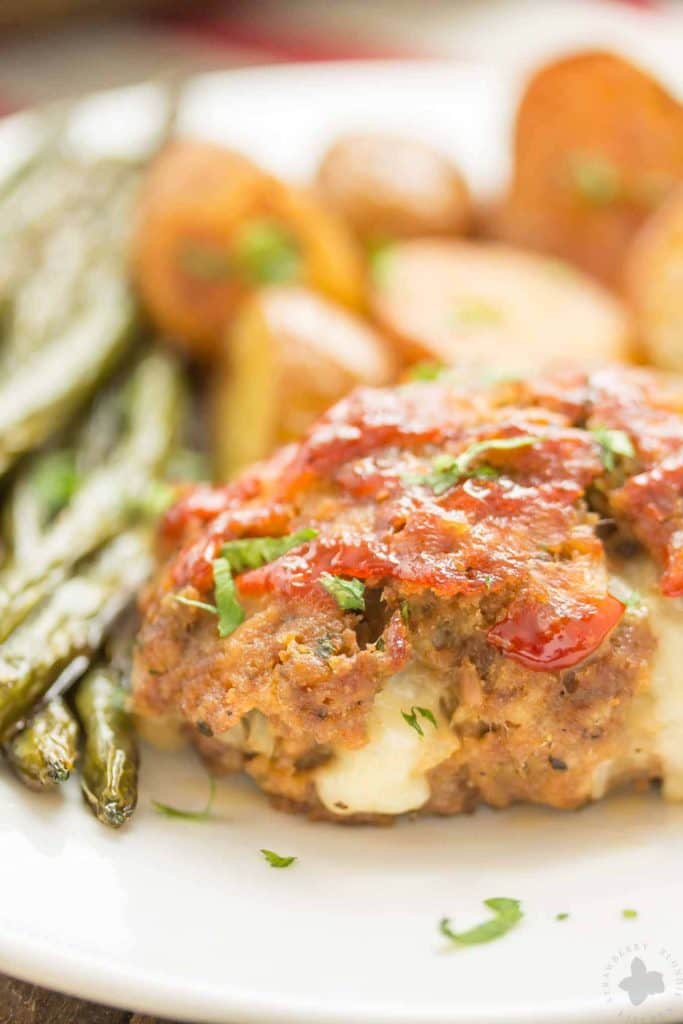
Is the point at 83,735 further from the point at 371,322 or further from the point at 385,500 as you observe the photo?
the point at 371,322

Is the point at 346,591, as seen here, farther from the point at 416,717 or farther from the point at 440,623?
the point at 416,717

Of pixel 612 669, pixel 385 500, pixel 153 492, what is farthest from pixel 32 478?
pixel 612 669

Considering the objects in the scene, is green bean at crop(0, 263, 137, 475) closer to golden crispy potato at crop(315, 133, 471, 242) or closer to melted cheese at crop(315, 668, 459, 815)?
golden crispy potato at crop(315, 133, 471, 242)

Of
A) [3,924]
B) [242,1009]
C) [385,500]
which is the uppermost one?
[385,500]

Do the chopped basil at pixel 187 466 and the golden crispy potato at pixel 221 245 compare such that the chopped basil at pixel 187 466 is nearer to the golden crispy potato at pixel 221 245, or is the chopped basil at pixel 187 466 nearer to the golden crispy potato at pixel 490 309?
the golden crispy potato at pixel 221 245

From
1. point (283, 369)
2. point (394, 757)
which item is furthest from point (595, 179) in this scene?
point (394, 757)

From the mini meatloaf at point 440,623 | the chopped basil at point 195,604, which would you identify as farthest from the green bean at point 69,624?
the chopped basil at point 195,604

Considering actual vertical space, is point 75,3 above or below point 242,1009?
above

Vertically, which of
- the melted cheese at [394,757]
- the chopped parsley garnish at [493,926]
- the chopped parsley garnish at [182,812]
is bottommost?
the chopped parsley garnish at [493,926]
